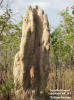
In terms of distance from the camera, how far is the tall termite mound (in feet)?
29.9

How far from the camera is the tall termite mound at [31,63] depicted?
9.12 meters

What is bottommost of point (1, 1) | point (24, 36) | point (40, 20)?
point (24, 36)

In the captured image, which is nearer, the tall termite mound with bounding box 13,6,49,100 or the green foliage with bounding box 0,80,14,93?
the tall termite mound with bounding box 13,6,49,100

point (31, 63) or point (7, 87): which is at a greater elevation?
point (31, 63)

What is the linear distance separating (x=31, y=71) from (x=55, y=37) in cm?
600

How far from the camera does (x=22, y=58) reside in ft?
29.9

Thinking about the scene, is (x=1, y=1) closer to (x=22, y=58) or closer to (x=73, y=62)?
(x=22, y=58)

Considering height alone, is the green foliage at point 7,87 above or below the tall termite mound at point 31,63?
below

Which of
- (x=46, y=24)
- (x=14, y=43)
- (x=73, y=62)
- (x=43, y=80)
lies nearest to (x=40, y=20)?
(x=46, y=24)

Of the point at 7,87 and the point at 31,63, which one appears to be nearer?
the point at 31,63

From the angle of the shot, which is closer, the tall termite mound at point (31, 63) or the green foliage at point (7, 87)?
the tall termite mound at point (31, 63)

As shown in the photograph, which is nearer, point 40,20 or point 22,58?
point 22,58

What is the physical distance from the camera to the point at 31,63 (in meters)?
9.29

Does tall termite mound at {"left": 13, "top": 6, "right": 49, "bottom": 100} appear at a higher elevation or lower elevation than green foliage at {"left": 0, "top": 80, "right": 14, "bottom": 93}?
higher
